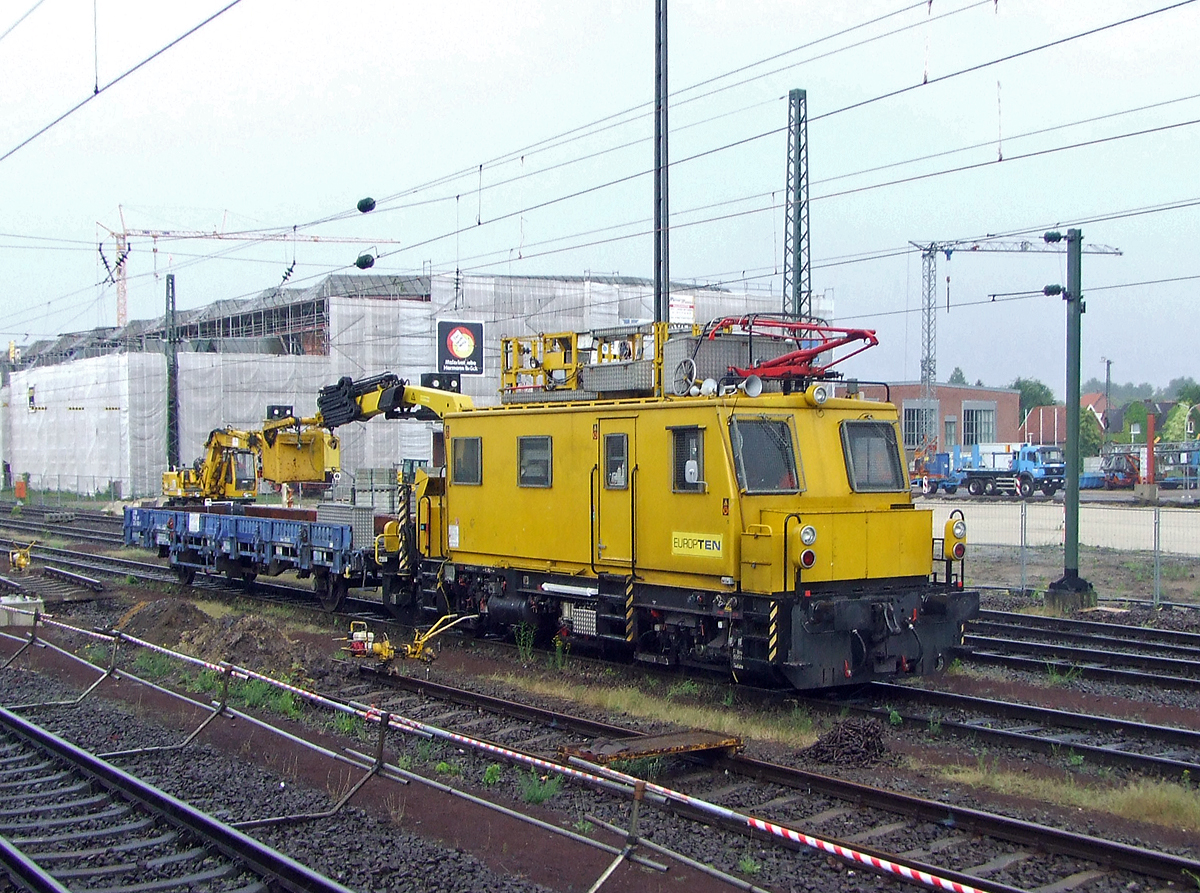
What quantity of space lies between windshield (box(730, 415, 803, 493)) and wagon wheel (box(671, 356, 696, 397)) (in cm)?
99

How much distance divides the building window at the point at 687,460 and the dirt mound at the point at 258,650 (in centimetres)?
518

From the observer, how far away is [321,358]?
5191cm

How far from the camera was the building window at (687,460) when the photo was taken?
1124 centimetres

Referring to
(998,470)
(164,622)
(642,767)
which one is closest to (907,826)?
(642,767)

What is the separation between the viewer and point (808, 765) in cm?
925

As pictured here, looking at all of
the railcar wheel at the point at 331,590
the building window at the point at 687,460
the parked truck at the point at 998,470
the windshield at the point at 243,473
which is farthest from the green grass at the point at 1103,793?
the parked truck at the point at 998,470

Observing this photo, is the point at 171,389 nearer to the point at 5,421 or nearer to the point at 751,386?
the point at 751,386

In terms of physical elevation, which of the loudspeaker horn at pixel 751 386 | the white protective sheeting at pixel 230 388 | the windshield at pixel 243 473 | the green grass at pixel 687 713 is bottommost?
the green grass at pixel 687 713

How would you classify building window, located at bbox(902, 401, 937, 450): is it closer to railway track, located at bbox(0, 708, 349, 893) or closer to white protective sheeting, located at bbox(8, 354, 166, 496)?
white protective sheeting, located at bbox(8, 354, 166, 496)

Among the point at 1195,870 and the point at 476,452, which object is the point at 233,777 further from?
the point at 1195,870

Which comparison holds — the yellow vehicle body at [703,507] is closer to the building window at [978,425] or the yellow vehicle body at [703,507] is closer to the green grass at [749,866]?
the green grass at [749,866]

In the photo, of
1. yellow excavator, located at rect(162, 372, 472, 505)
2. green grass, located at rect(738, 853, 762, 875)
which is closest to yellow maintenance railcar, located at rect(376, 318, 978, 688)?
yellow excavator, located at rect(162, 372, 472, 505)

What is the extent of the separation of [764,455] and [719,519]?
0.83 m

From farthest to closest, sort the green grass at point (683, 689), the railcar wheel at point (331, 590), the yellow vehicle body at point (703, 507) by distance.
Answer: the railcar wheel at point (331, 590) < the green grass at point (683, 689) < the yellow vehicle body at point (703, 507)
